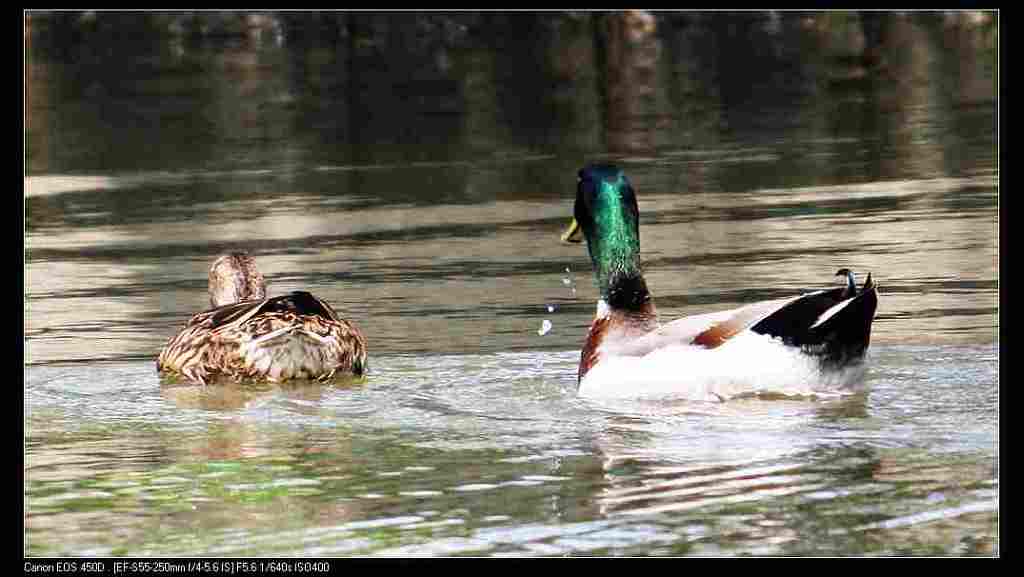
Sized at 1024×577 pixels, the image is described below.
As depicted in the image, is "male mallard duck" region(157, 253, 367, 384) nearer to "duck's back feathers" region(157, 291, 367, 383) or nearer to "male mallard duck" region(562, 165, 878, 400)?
"duck's back feathers" region(157, 291, 367, 383)

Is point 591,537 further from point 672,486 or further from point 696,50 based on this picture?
point 696,50

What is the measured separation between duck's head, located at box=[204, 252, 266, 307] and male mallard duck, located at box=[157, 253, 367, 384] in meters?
1.27

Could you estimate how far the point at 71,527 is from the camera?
8750 millimetres

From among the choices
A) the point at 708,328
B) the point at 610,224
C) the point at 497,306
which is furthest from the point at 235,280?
the point at 708,328

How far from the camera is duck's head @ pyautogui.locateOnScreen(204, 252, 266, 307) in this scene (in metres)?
13.6

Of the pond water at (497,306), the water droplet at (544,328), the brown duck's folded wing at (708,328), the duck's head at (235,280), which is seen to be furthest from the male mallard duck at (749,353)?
the duck's head at (235,280)

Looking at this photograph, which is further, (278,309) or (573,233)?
(278,309)

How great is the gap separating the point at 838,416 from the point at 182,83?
2351cm

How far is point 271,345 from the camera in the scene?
39.2ft

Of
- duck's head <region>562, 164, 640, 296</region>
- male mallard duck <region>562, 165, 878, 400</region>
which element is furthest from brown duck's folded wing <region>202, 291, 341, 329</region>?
male mallard duck <region>562, 165, 878, 400</region>

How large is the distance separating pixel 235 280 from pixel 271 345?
5.65 feet

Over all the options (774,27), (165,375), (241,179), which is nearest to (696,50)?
(774,27)

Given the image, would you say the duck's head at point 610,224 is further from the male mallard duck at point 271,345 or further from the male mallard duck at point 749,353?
the male mallard duck at point 271,345

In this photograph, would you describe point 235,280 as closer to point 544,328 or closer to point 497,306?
point 497,306
